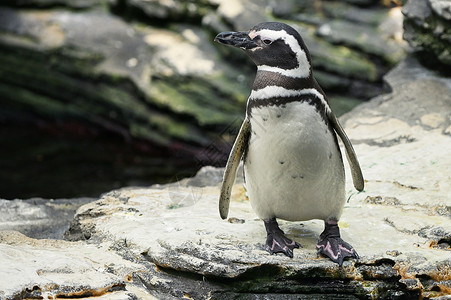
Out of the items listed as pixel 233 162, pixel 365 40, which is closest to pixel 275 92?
pixel 233 162

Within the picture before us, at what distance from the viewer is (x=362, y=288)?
3.15 meters

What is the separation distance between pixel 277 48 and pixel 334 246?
95cm

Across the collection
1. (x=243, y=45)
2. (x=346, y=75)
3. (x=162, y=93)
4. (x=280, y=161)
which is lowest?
(x=162, y=93)

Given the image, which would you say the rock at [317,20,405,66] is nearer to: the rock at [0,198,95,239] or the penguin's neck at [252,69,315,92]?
the rock at [0,198,95,239]

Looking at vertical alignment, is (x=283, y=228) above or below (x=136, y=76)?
above

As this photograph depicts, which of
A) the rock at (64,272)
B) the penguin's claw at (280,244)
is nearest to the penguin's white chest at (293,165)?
the penguin's claw at (280,244)

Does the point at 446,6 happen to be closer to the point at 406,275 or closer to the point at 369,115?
the point at 369,115

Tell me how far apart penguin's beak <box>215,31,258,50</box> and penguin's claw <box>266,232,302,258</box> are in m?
0.90

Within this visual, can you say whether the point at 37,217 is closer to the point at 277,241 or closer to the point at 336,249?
the point at 277,241

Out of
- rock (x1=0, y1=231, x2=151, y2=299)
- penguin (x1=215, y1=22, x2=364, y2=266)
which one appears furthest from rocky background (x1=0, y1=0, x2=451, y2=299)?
penguin (x1=215, y1=22, x2=364, y2=266)

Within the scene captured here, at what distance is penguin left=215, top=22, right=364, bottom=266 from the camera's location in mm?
3047

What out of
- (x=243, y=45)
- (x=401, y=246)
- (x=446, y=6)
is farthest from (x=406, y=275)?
(x=446, y=6)

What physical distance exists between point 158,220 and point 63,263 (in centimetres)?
67

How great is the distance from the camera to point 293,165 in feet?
10.2
